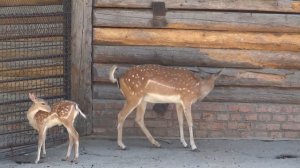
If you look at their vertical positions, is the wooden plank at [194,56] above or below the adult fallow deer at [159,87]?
above

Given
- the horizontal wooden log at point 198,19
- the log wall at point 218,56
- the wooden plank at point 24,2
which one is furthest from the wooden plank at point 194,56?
the wooden plank at point 24,2

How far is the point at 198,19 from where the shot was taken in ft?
31.7

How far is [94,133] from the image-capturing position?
9945mm

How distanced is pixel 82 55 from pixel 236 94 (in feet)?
6.84

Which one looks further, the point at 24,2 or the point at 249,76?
the point at 249,76

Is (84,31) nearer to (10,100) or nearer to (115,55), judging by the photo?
(115,55)

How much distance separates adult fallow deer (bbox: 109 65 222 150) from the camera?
9250 mm

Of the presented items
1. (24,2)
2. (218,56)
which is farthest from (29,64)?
(218,56)

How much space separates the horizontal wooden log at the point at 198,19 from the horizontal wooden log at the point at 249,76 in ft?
1.86

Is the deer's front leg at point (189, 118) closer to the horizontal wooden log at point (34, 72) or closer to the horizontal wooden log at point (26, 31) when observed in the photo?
the horizontal wooden log at point (34, 72)

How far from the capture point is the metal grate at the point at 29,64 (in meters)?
9.23

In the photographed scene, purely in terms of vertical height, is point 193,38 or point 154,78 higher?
point 193,38

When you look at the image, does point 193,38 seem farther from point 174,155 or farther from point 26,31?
point 26,31

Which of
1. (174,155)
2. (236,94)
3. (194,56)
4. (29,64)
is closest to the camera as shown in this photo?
(174,155)
